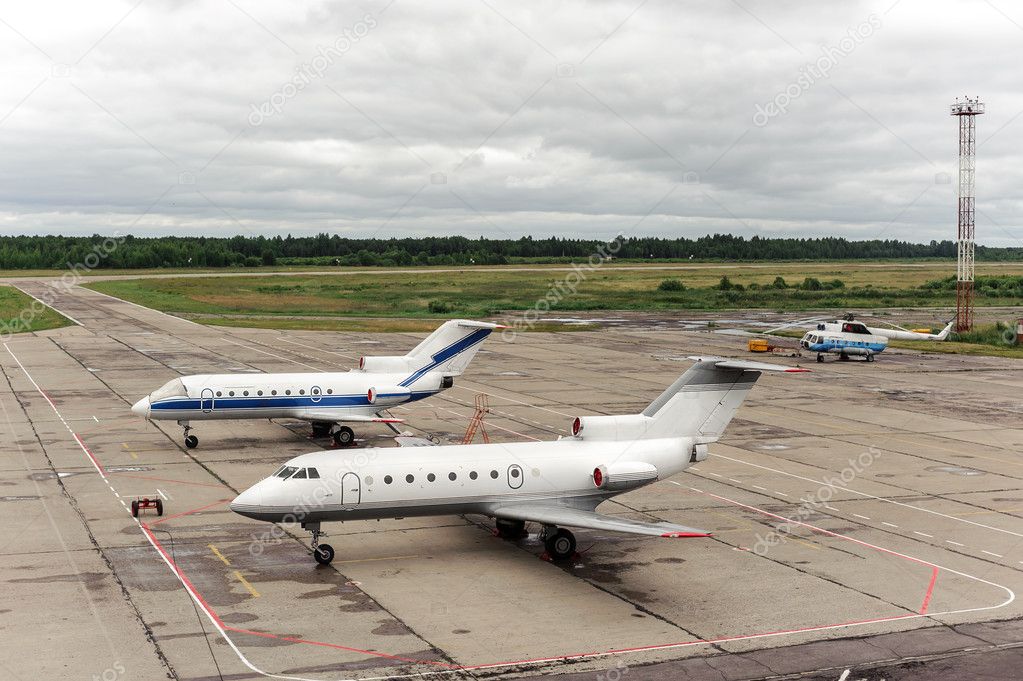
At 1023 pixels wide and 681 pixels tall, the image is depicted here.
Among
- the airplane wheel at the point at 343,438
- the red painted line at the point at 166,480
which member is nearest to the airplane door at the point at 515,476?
the red painted line at the point at 166,480

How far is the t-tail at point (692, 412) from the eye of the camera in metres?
30.0

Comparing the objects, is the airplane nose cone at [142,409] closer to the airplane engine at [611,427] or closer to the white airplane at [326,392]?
the white airplane at [326,392]

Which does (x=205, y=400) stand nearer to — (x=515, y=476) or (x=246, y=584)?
(x=246, y=584)

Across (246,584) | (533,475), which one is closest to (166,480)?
(246,584)

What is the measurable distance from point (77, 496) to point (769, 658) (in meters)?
24.2

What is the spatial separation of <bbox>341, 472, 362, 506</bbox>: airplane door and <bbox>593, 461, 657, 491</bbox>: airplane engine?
6.65m

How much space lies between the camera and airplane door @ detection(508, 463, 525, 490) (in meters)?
28.1

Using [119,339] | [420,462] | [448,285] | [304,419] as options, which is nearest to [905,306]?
[448,285]

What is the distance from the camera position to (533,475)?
28.2 metres

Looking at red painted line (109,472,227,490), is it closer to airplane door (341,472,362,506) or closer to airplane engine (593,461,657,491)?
airplane door (341,472,362,506)

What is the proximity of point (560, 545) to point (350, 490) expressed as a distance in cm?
597

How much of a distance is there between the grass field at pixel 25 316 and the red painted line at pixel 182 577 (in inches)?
2808

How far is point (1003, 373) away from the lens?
233 ft

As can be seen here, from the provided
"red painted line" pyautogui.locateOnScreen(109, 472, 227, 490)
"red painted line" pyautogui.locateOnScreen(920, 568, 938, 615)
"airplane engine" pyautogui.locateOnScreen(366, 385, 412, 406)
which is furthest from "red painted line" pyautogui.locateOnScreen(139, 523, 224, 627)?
"red painted line" pyautogui.locateOnScreen(920, 568, 938, 615)
